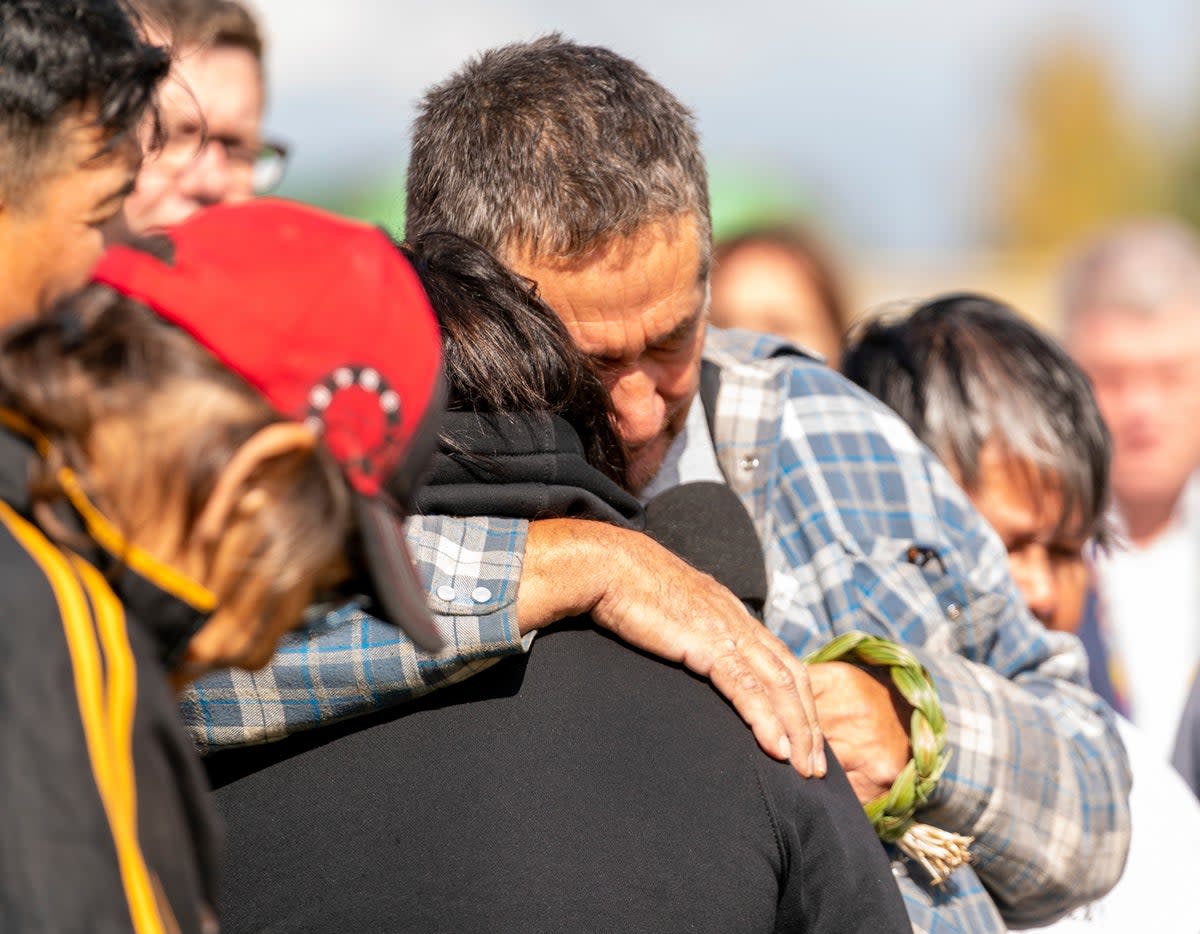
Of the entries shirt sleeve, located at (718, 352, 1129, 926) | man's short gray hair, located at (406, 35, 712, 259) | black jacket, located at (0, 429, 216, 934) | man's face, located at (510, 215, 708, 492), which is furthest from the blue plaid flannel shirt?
black jacket, located at (0, 429, 216, 934)

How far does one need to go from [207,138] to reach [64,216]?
1889 mm

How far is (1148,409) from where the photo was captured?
5.32 meters

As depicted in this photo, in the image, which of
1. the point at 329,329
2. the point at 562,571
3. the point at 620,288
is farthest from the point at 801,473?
the point at 329,329

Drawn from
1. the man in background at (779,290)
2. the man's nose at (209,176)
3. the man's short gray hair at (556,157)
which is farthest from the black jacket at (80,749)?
the man in background at (779,290)

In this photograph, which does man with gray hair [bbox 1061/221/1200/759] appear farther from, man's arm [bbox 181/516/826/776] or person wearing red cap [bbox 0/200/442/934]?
person wearing red cap [bbox 0/200/442/934]

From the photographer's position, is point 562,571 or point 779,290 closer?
point 562,571

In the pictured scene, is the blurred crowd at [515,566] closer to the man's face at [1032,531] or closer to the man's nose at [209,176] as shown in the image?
the man's face at [1032,531]

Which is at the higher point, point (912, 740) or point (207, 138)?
point (207, 138)

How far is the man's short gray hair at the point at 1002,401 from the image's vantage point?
10.0 feet

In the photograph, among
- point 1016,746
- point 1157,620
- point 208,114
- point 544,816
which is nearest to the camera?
point 544,816

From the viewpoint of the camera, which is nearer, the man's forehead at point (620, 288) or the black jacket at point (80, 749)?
the black jacket at point (80, 749)

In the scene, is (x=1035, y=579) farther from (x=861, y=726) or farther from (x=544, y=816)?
(x=544, y=816)

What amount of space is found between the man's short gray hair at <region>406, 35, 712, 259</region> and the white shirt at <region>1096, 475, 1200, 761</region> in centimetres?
280

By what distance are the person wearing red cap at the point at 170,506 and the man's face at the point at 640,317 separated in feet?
3.20
